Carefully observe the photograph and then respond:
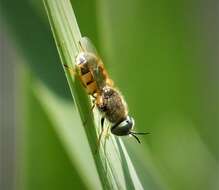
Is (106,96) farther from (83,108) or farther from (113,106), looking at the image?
(83,108)

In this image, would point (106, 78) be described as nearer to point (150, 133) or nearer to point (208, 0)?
point (150, 133)

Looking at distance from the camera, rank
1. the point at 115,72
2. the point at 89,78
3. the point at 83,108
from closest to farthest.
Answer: the point at 83,108 → the point at 115,72 → the point at 89,78

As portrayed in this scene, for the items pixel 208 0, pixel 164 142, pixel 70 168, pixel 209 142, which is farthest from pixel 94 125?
pixel 208 0

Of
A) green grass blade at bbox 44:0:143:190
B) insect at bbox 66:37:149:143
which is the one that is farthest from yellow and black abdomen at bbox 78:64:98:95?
green grass blade at bbox 44:0:143:190

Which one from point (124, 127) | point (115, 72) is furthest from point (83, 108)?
point (124, 127)

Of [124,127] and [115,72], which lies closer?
[115,72]

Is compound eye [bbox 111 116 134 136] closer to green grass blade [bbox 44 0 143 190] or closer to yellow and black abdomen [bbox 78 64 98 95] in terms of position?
yellow and black abdomen [bbox 78 64 98 95]
